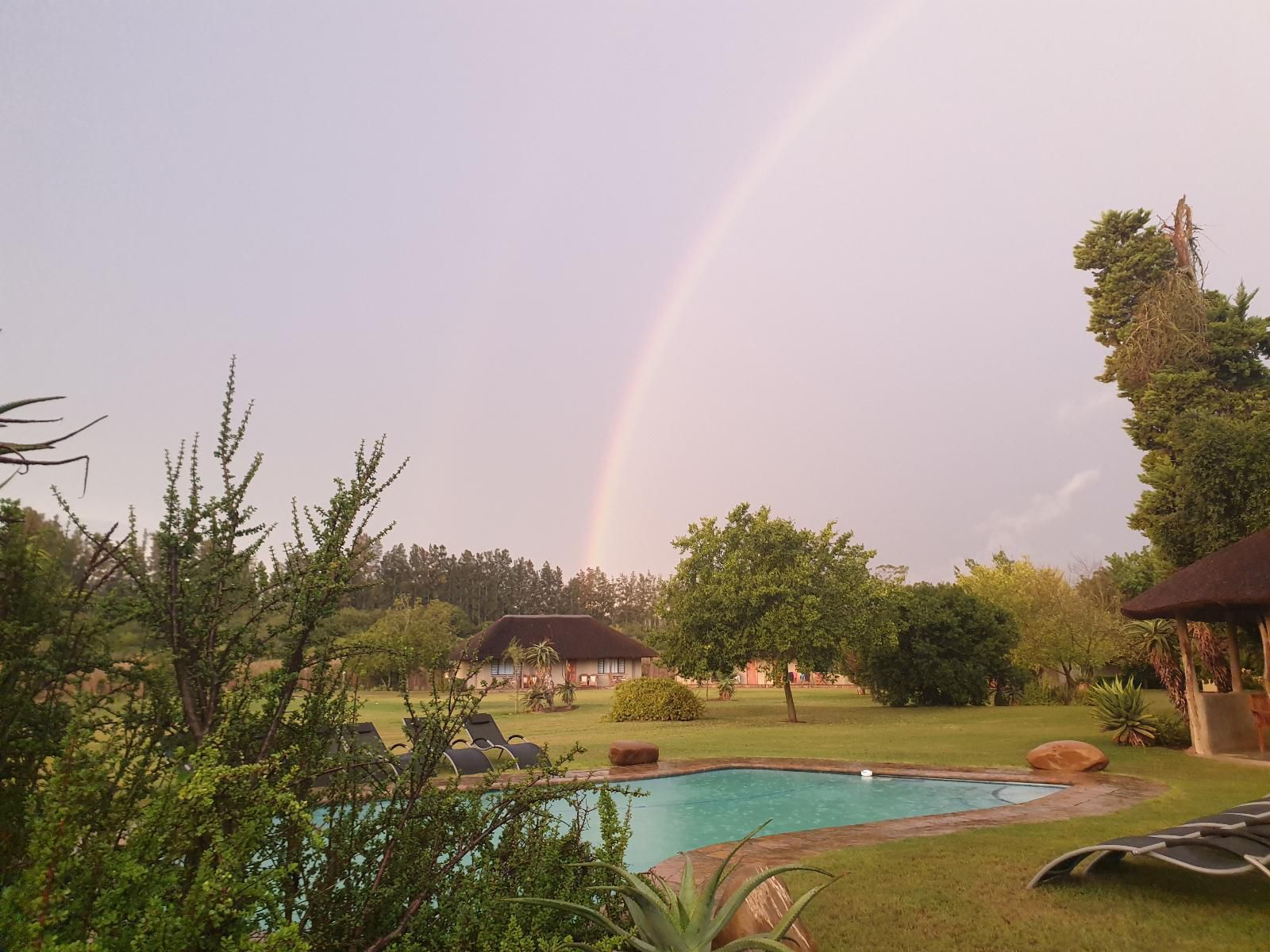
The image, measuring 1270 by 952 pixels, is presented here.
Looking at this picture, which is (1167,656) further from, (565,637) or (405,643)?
(565,637)

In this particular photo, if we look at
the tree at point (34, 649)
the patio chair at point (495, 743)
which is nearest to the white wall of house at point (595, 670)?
the patio chair at point (495, 743)

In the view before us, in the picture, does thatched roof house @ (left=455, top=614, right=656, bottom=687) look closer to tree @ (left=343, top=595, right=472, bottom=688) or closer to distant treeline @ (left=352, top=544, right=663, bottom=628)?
tree @ (left=343, top=595, right=472, bottom=688)

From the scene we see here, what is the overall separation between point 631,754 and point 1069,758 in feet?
24.6

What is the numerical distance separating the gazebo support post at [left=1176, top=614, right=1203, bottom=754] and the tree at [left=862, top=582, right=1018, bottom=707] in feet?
44.7

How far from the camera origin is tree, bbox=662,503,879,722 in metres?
23.0

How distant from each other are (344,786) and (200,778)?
3.43ft

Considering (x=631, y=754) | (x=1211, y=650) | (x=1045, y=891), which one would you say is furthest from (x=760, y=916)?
(x=1211, y=650)

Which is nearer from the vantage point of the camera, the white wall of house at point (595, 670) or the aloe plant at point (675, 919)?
the aloe plant at point (675, 919)

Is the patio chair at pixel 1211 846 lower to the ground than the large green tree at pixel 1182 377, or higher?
lower

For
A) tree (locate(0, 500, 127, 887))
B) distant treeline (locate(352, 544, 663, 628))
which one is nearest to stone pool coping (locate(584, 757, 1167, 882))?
tree (locate(0, 500, 127, 887))

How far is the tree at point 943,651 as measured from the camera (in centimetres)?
2875

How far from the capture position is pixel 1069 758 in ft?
40.8

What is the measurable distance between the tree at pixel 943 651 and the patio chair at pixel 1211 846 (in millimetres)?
22978

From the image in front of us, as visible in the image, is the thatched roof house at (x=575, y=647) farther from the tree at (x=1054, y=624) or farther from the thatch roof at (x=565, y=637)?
the tree at (x=1054, y=624)
